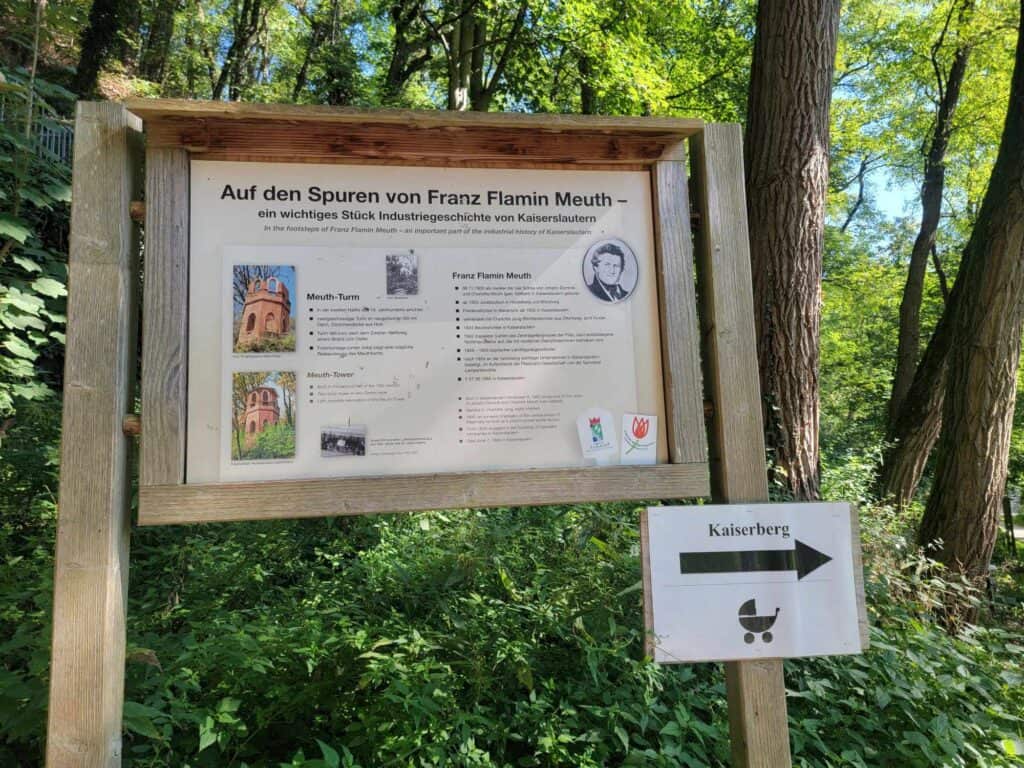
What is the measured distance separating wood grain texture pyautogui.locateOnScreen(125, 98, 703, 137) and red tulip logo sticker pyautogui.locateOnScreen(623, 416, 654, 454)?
2.97ft

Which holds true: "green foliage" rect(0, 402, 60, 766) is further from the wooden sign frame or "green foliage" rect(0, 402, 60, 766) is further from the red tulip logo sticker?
the red tulip logo sticker

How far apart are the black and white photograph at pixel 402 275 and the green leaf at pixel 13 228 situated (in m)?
2.42

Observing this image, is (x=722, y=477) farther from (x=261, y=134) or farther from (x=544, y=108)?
(x=544, y=108)

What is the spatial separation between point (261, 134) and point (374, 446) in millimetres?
965

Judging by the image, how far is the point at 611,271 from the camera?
81.2 inches

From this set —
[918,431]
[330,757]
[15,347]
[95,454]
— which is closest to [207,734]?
[330,757]

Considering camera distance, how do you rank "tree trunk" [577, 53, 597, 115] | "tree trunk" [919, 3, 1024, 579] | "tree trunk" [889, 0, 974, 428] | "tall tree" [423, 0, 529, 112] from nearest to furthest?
1. "tree trunk" [919, 3, 1024, 579]
2. "tree trunk" [577, 53, 597, 115]
3. "tall tree" [423, 0, 529, 112]
4. "tree trunk" [889, 0, 974, 428]

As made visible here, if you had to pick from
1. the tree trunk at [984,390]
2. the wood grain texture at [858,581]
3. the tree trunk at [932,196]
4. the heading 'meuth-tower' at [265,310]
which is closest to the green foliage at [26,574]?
the heading 'meuth-tower' at [265,310]

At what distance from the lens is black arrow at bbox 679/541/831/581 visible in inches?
77.9

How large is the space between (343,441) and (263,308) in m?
0.44

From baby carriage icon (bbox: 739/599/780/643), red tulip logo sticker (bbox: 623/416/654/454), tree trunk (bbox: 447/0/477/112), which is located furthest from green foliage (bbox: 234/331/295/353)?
tree trunk (bbox: 447/0/477/112)

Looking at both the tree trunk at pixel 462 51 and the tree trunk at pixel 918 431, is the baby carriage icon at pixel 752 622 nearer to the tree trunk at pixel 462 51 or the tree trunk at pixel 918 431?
the tree trunk at pixel 918 431

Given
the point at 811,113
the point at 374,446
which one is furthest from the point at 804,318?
the point at 374,446

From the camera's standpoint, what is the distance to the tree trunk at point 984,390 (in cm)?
504
